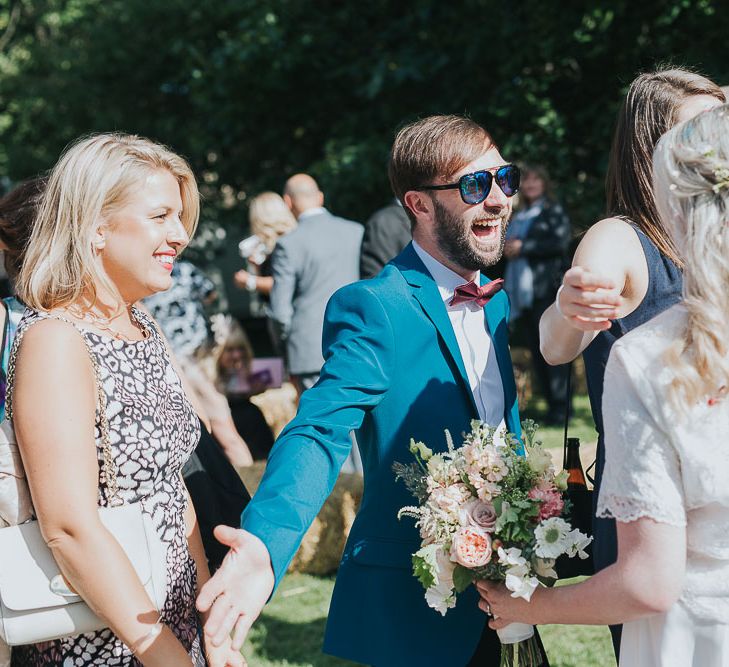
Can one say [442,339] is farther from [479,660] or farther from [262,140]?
[262,140]

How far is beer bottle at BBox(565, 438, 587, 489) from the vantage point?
2.58m

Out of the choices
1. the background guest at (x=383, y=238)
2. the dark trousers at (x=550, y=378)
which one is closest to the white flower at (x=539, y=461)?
the background guest at (x=383, y=238)

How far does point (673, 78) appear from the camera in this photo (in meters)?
2.45

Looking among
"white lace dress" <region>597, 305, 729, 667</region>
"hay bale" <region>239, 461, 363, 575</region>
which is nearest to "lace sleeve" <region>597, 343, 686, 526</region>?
"white lace dress" <region>597, 305, 729, 667</region>

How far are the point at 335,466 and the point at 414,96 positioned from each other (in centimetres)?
880

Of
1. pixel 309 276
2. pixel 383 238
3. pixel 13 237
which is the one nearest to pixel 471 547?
pixel 13 237

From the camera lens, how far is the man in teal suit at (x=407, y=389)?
2383 millimetres

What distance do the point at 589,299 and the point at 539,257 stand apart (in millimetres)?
6861

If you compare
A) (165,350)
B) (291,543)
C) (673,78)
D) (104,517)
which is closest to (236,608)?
(291,543)

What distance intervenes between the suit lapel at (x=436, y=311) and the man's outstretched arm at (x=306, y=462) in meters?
0.16

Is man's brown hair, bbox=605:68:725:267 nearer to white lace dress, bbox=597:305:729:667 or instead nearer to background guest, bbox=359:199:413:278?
white lace dress, bbox=597:305:729:667

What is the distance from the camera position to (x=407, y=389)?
2605 millimetres

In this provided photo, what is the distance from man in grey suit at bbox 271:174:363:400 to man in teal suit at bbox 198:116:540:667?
421cm

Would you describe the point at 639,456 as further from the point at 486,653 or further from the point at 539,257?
the point at 539,257
